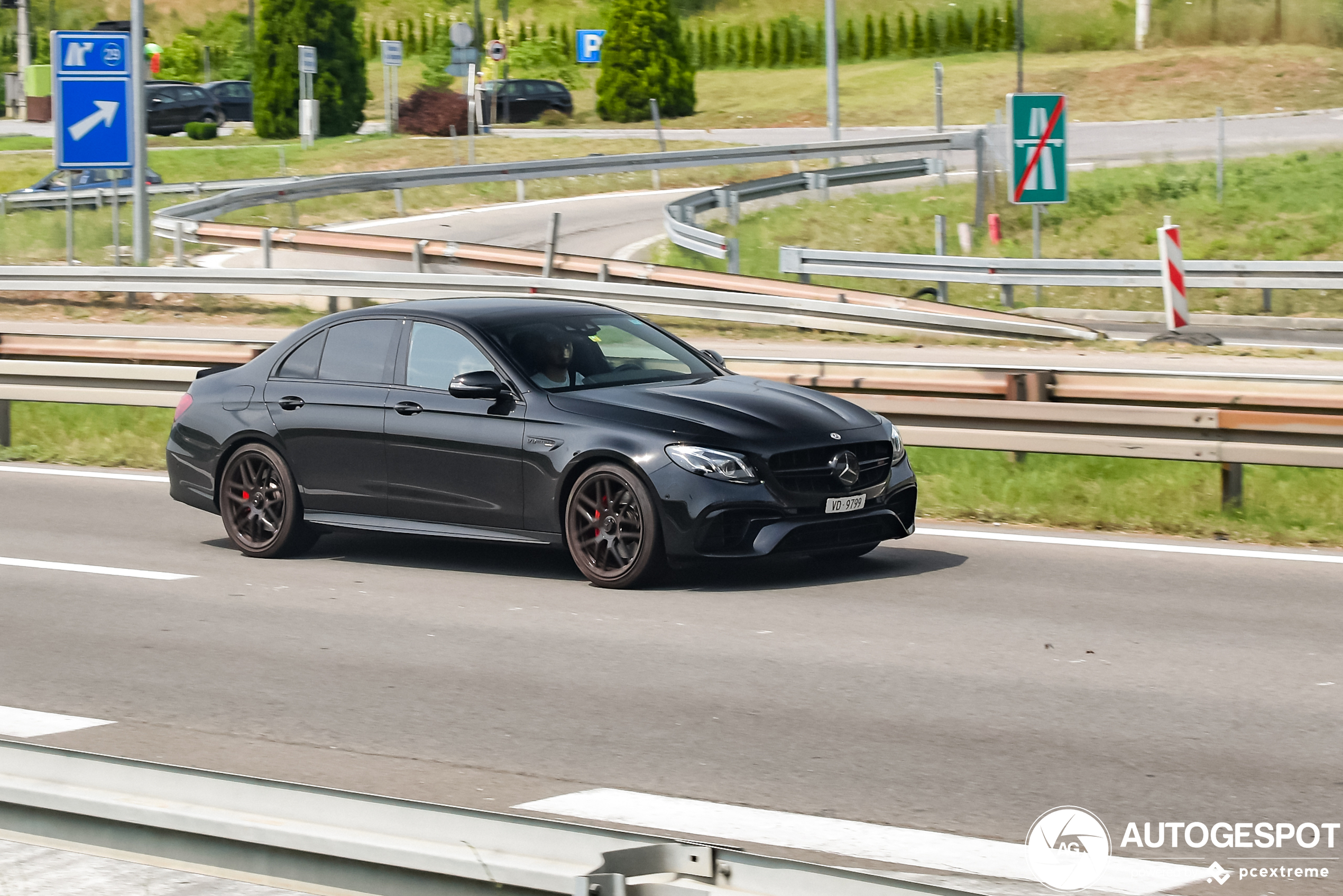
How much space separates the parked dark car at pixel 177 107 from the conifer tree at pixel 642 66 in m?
13.9

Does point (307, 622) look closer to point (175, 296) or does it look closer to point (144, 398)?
point (144, 398)

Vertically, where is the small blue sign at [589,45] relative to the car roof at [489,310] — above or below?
above

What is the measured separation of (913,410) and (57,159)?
651 inches

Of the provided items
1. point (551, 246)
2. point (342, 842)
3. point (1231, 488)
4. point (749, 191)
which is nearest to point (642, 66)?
point (749, 191)

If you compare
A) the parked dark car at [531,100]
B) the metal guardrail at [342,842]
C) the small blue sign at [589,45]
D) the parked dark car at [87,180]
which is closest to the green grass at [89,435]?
the metal guardrail at [342,842]

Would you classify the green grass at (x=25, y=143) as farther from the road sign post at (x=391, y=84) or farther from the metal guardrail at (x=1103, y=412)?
the metal guardrail at (x=1103, y=412)

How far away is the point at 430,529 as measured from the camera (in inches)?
377

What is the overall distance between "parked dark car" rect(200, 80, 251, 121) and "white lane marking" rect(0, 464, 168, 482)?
56.6 meters

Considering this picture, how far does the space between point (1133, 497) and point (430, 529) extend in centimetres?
440

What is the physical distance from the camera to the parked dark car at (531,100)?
66.4 m

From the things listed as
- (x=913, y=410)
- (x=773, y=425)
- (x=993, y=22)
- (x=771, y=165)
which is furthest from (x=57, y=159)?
(x=993, y=22)

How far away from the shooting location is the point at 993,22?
255ft

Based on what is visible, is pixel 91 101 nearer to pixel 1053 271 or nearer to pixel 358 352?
pixel 1053 271

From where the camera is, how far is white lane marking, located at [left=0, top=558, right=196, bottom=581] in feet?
31.9
